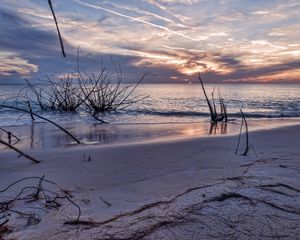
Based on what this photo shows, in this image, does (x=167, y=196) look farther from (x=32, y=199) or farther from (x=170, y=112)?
(x=170, y=112)

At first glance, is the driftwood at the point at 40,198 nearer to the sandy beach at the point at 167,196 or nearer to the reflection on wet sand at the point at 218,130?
the sandy beach at the point at 167,196

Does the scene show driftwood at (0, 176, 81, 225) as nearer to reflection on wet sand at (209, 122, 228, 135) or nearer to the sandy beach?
the sandy beach

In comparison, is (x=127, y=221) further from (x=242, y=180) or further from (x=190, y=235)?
(x=242, y=180)

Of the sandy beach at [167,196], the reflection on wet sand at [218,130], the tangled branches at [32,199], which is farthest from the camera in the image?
the reflection on wet sand at [218,130]

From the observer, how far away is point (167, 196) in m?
2.19

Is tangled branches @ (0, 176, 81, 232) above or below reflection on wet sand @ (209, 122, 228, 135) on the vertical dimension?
above

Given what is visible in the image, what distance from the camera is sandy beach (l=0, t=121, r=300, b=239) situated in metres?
1.67

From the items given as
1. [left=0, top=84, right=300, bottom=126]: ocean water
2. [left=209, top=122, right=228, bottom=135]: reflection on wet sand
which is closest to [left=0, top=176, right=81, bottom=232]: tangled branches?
[left=209, top=122, right=228, bottom=135]: reflection on wet sand

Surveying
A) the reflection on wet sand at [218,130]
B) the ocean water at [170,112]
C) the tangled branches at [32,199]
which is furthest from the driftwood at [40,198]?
the ocean water at [170,112]

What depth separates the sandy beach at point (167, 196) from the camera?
167cm

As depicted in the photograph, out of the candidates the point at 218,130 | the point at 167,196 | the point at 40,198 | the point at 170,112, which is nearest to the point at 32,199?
the point at 40,198

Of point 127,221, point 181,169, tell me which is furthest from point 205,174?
point 127,221

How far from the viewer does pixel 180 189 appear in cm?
236

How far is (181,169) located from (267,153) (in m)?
1.36
